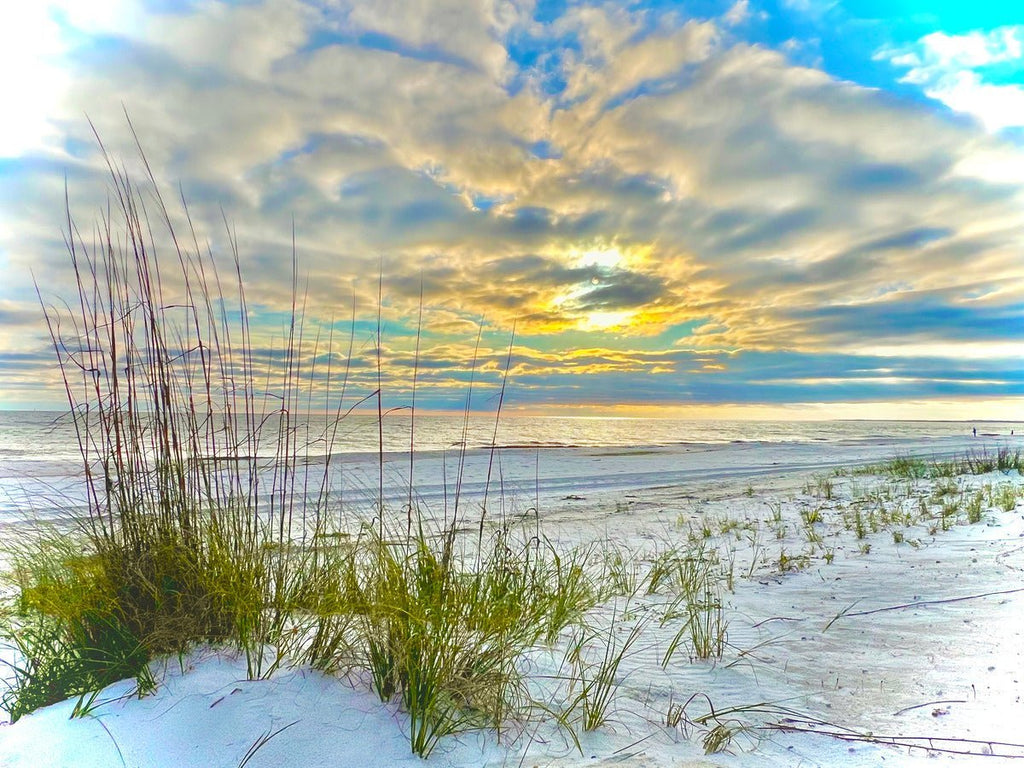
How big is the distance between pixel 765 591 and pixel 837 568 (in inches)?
32.9

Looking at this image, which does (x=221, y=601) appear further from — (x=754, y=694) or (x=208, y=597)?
(x=754, y=694)

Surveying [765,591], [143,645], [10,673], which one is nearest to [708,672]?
[765,591]

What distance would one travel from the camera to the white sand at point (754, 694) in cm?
206

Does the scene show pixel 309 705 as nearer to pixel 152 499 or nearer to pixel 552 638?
pixel 552 638

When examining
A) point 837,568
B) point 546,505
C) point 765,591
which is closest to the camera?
point 765,591

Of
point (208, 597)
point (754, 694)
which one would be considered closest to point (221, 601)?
point (208, 597)

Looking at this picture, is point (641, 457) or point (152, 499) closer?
point (152, 499)

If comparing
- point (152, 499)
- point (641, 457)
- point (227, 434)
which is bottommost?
point (641, 457)

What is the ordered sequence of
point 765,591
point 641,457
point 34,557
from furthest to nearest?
point 641,457 → point 765,591 → point 34,557

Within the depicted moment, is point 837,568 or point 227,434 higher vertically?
point 227,434

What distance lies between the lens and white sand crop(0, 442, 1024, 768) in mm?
2059

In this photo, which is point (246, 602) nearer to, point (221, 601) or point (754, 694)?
point (221, 601)

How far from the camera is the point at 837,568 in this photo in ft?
15.0

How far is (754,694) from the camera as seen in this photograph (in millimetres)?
2645
